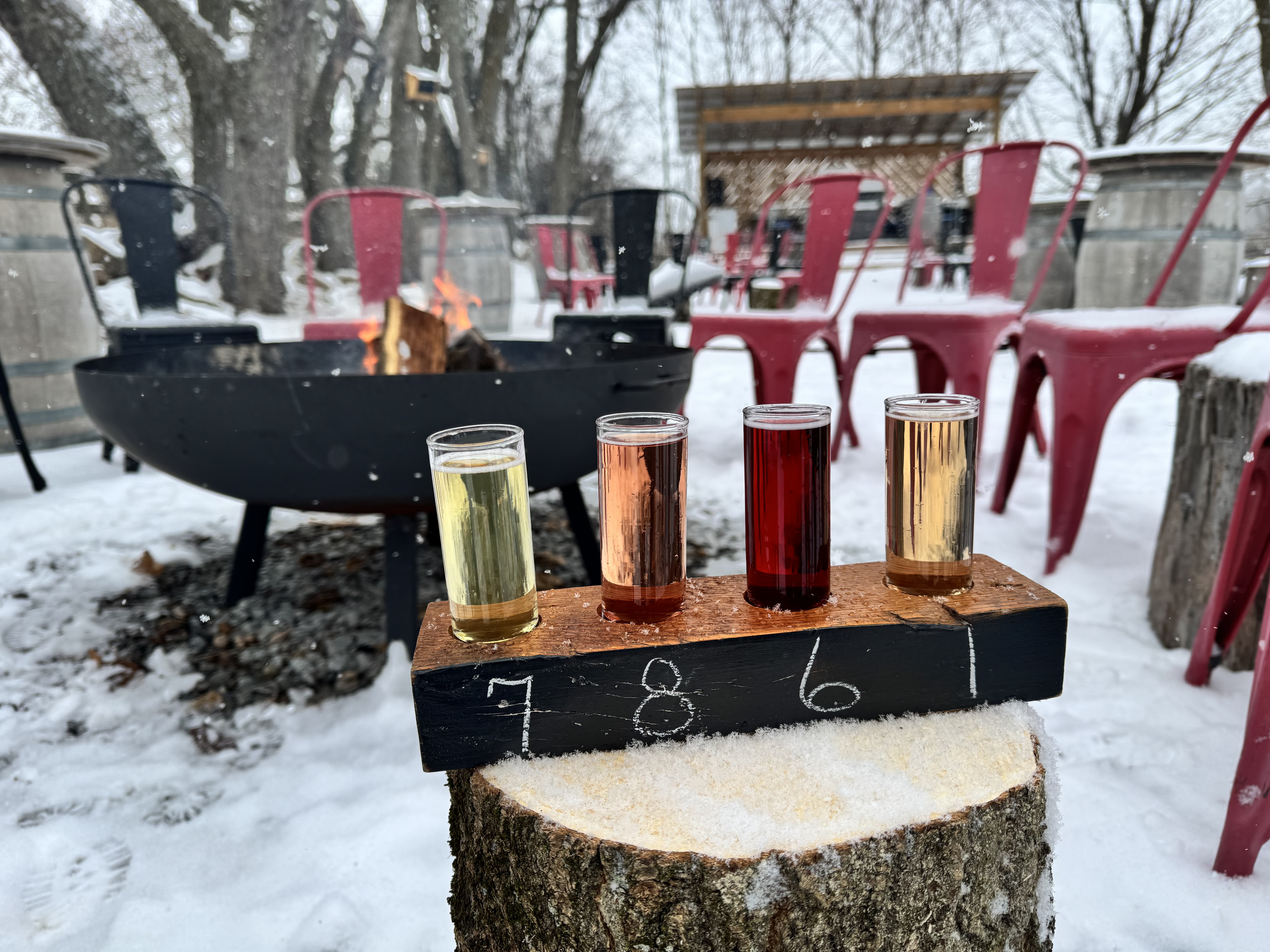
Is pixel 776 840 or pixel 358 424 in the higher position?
pixel 358 424

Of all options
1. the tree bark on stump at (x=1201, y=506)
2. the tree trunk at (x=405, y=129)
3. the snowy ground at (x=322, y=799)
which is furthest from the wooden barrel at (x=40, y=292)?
the tree trunk at (x=405, y=129)

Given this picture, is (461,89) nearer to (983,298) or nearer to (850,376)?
(850,376)

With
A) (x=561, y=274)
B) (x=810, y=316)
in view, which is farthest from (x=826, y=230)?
(x=561, y=274)

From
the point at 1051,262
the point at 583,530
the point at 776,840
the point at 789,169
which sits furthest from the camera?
the point at 789,169

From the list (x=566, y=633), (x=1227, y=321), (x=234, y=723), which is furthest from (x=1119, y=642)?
(x=234, y=723)

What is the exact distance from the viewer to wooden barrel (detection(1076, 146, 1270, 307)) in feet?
12.2

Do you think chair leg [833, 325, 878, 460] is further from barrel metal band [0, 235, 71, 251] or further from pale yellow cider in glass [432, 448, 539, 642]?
barrel metal band [0, 235, 71, 251]

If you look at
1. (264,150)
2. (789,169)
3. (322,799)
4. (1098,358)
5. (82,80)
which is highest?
(789,169)

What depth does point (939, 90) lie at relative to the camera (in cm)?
1394

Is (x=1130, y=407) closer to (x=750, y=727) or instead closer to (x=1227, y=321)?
(x=1227, y=321)

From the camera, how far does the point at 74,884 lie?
45.3 inches

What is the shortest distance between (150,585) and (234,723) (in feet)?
2.64

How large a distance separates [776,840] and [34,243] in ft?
13.4

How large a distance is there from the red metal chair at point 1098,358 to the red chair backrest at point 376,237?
2.67 m
